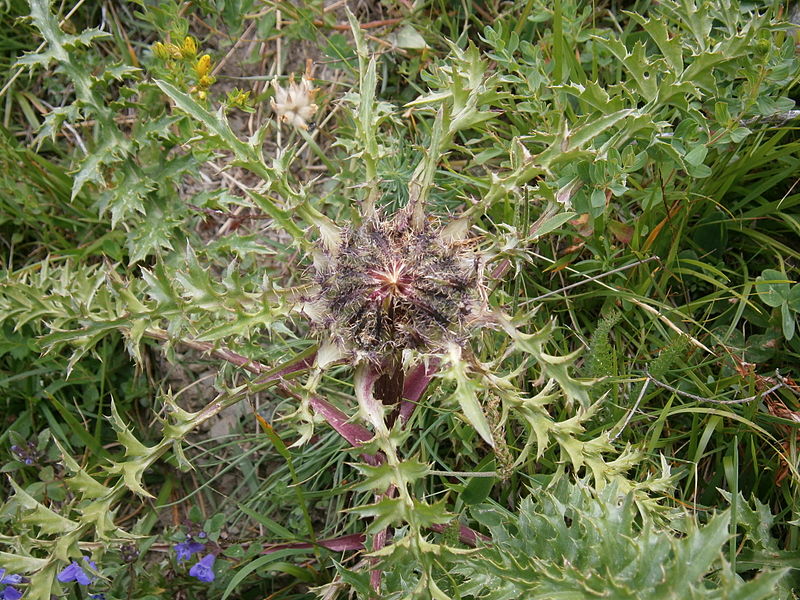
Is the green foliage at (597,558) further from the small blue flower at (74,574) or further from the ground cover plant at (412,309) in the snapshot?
the small blue flower at (74,574)

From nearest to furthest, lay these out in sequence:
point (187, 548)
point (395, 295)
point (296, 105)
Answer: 1. point (395, 295)
2. point (187, 548)
3. point (296, 105)

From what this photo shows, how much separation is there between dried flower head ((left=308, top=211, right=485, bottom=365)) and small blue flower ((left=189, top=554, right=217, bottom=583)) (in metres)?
1.05

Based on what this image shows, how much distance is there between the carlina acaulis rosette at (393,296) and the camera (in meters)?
1.95

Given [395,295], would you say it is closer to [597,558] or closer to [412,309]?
[412,309]

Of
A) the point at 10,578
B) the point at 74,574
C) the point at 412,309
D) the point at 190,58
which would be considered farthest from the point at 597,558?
the point at 190,58

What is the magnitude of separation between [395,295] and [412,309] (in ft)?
0.23

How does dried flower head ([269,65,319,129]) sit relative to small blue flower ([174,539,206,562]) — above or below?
above

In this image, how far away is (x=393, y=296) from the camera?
1935 mm

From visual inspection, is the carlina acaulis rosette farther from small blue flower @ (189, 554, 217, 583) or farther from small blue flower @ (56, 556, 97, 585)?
small blue flower @ (56, 556, 97, 585)

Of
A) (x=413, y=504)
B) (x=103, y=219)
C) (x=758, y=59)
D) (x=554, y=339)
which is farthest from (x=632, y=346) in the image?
(x=103, y=219)

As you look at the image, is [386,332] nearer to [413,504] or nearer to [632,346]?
[413,504]

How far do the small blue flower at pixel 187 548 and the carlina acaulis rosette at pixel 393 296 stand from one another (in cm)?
109

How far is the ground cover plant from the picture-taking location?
1986mm

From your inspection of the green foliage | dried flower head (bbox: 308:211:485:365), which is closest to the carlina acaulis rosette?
dried flower head (bbox: 308:211:485:365)
